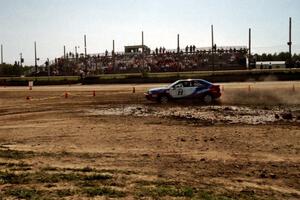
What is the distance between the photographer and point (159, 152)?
12070 mm

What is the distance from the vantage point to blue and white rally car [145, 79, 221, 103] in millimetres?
25734

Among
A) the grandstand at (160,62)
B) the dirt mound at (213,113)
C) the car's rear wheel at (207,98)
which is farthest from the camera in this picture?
the grandstand at (160,62)

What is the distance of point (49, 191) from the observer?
788cm

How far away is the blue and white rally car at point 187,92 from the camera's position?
25.7 meters

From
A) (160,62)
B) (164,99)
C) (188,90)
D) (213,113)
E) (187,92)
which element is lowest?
(213,113)

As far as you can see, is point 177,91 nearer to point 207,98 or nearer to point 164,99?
point 164,99

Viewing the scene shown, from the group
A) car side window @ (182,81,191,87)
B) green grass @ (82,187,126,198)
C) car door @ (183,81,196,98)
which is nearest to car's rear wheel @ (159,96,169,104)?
car door @ (183,81,196,98)

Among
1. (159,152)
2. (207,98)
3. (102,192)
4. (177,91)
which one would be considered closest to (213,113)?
(207,98)

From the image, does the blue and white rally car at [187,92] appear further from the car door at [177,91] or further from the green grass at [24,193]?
the green grass at [24,193]

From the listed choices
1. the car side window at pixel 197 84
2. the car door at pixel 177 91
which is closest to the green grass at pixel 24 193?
the car door at pixel 177 91

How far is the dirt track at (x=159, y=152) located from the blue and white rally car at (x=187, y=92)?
10.1 ft

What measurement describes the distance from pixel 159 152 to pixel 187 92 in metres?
14.0

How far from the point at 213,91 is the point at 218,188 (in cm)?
1772

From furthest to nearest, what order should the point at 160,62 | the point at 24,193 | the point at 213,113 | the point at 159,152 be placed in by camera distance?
1. the point at 160,62
2. the point at 213,113
3. the point at 159,152
4. the point at 24,193
